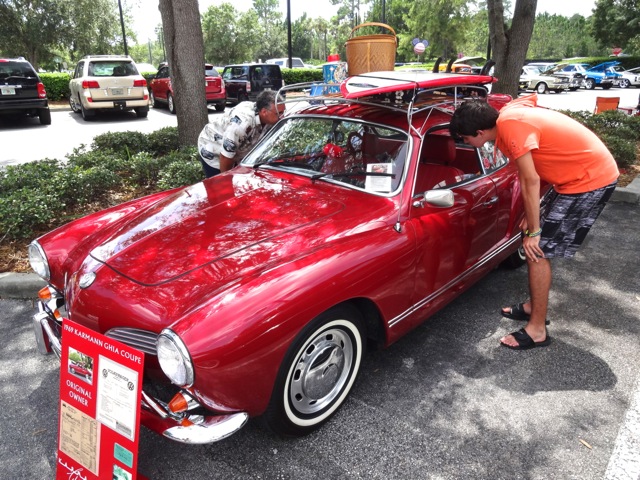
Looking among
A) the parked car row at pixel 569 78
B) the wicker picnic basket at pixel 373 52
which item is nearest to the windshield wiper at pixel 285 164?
the wicker picnic basket at pixel 373 52

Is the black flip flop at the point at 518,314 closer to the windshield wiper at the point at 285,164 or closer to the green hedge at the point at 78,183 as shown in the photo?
the windshield wiper at the point at 285,164

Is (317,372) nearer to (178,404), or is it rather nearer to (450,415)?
(178,404)

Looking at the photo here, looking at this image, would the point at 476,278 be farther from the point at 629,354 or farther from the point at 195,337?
the point at 195,337

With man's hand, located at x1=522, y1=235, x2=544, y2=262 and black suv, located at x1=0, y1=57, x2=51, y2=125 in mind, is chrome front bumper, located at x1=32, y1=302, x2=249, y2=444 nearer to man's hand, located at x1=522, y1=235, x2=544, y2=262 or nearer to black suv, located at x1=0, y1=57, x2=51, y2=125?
man's hand, located at x1=522, y1=235, x2=544, y2=262

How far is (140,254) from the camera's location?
8.56 ft

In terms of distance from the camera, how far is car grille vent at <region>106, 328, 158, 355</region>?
219 centimetres

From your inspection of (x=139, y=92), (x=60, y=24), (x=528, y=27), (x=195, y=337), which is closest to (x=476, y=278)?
(x=195, y=337)

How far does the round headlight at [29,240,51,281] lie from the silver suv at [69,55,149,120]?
12.4 metres

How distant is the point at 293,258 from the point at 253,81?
1682cm

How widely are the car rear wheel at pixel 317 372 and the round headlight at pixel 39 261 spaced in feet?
5.48

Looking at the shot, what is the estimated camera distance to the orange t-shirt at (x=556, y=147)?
114 inches

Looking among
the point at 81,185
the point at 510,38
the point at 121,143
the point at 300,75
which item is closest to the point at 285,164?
the point at 81,185

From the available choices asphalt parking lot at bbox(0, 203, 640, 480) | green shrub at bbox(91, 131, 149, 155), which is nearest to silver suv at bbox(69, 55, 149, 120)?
green shrub at bbox(91, 131, 149, 155)

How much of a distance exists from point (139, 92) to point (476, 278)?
1326 cm
